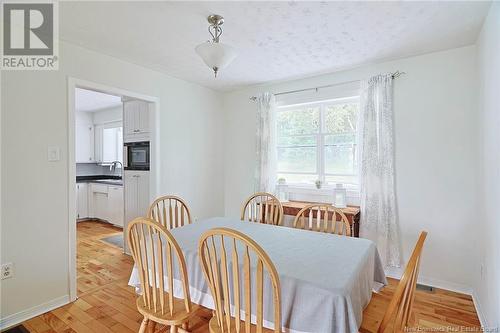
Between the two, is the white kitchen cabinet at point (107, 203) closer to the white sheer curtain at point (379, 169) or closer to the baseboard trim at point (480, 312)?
the white sheer curtain at point (379, 169)

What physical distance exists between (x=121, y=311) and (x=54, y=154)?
1534 mm

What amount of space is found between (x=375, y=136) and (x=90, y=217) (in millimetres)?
5830

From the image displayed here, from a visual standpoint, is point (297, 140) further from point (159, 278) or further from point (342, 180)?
point (159, 278)

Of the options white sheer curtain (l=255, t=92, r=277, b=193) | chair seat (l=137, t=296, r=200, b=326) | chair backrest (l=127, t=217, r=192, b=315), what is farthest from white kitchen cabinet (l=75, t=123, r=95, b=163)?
chair seat (l=137, t=296, r=200, b=326)

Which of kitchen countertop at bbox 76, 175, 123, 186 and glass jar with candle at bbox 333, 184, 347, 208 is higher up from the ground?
kitchen countertop at bbox 76, 175, 123, 186

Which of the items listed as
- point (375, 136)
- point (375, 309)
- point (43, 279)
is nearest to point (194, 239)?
point (375, 309)

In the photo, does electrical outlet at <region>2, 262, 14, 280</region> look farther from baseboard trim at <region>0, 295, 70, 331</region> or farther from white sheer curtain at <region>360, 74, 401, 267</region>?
white sheer curtain at <region>360, 74, 401, 267</region>

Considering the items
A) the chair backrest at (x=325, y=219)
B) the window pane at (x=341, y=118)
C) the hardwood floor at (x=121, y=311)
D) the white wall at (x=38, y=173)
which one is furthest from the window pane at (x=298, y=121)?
the hardwood floor at (x=121, y=311)

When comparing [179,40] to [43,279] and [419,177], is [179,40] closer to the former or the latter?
[43,279]

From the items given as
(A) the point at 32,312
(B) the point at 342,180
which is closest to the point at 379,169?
(B) the point at 342,180

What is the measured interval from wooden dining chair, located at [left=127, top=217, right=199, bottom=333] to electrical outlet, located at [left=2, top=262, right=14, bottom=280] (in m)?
1.36

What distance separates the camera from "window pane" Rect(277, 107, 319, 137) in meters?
3.63

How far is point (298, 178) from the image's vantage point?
3.77 metres

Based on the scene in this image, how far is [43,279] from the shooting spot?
92.0 inches
